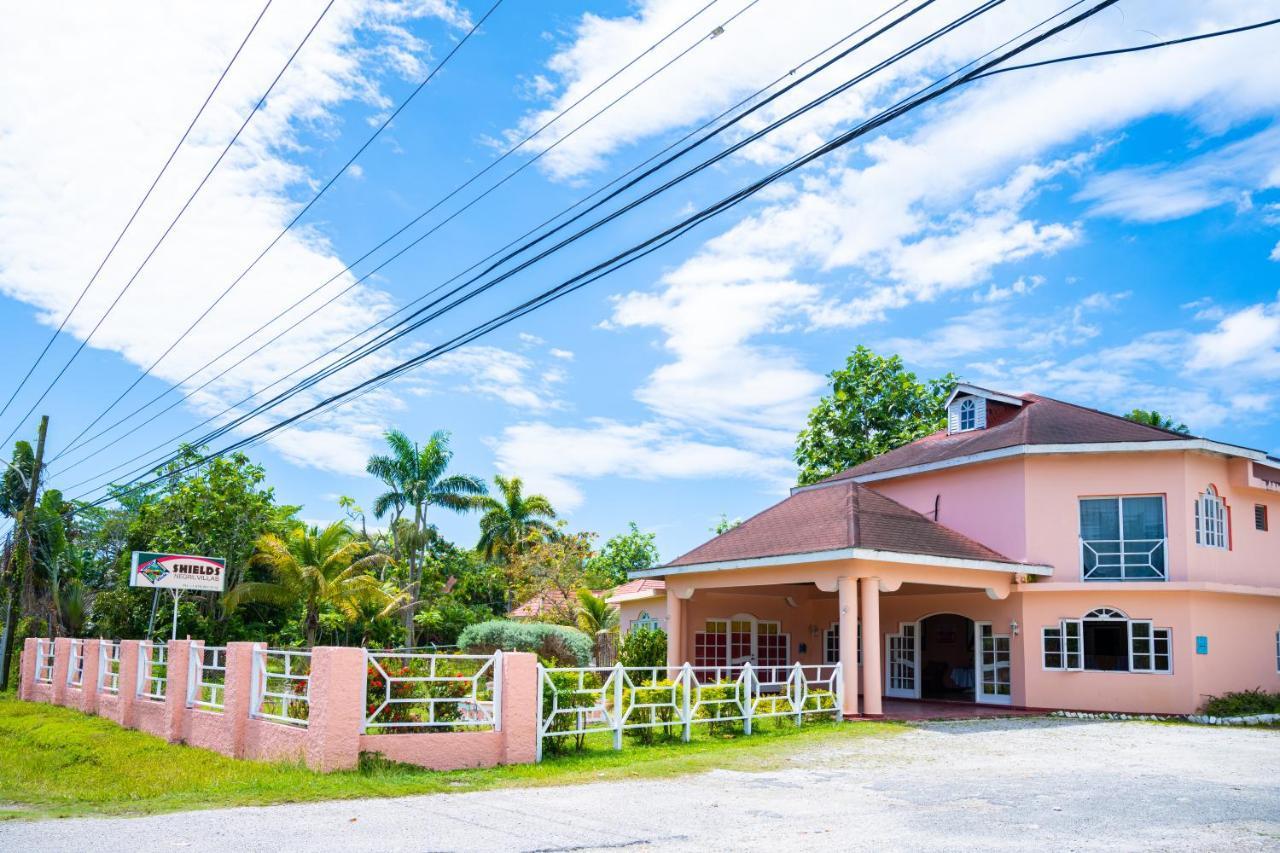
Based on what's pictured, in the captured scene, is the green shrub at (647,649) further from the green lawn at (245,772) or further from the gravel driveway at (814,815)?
the gravel driveway at (814,815)

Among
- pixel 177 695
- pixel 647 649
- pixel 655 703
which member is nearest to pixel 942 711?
pixel 647 649

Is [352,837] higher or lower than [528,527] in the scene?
lower

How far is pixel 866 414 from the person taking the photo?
39344 mm

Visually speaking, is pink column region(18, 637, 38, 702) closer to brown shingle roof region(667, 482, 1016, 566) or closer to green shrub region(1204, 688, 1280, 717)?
brown shingle roof region(667, 482, 1016, 566)

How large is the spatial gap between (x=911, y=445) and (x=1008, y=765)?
15.2m

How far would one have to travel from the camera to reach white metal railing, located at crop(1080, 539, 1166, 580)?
21.0 meters

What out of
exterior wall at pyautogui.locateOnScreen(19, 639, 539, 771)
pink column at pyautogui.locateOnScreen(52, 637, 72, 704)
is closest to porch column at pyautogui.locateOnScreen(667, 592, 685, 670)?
exterior wall at pyautogui.locateOnScreen(19, 639, 539, 771)

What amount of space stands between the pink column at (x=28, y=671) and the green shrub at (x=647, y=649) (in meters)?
15.4

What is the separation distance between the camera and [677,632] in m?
22.8

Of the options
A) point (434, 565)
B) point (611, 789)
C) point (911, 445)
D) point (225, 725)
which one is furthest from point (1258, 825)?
point (434, 565)

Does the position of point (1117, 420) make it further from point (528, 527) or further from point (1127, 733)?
point (528, 527)

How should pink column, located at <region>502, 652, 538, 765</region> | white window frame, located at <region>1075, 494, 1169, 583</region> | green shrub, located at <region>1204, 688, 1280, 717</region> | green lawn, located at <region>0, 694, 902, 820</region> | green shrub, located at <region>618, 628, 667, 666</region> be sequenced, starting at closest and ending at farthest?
green lawn, located at <region>0, 694, 902, 820</region>
pink column, located at <region>502, 652, 538, 765</region>
green shrub, located at <region>1204, 688, 1280, 717</region>
white window frame, located at <region>1075, 494, 1169, 583</region>
green shrub, located at <region>618, 628, 667, 666</region>

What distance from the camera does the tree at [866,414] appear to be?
38.6 m

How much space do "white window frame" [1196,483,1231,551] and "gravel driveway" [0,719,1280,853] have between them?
335 inches
